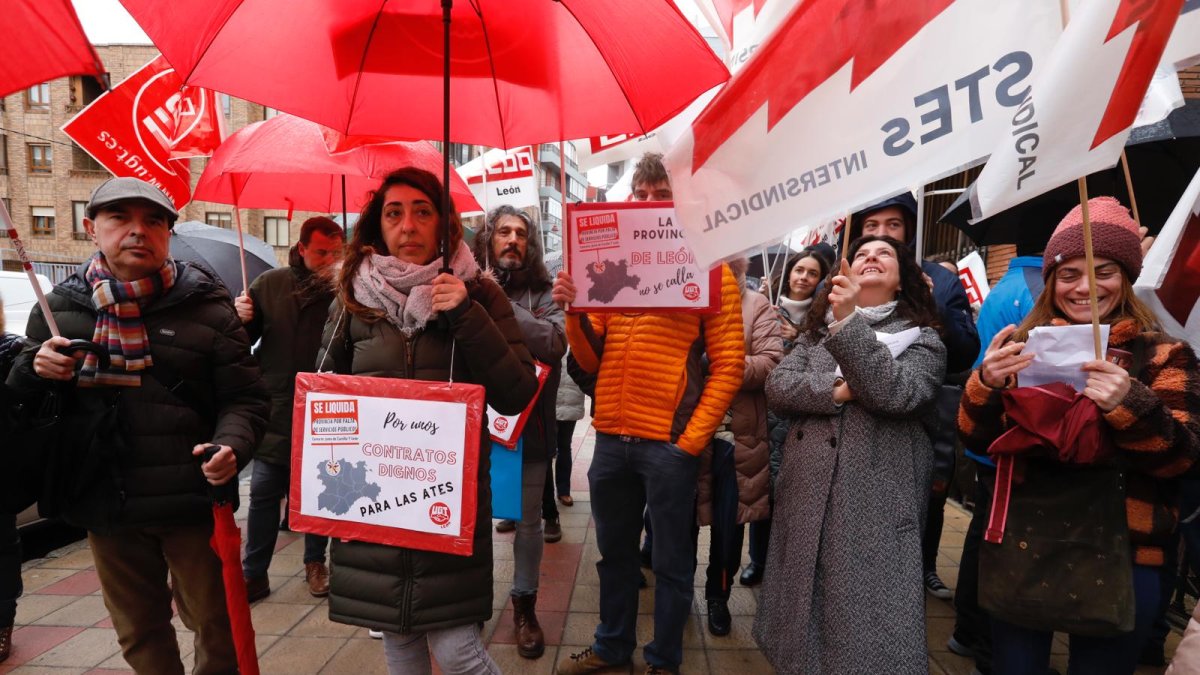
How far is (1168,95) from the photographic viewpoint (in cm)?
319

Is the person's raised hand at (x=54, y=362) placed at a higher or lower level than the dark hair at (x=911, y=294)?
lower

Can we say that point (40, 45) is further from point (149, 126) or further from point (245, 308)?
point (149, 126)

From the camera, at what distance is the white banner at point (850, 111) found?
5.05ft

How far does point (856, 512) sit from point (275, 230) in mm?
33814

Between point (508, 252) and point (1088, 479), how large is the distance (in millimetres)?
2744

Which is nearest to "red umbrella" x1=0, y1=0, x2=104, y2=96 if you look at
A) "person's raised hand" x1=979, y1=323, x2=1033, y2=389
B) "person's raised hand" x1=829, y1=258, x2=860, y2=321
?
"person's raised hand" x1=829, y1=258, x2=860, y2=321

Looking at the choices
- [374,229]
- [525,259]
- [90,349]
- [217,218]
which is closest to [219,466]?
[90,349]

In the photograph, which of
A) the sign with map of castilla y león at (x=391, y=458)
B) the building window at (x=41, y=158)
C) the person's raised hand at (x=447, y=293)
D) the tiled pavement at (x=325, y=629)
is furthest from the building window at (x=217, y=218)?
the person's raised hand at (x=447, y=293)

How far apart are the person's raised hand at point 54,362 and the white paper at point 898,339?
8.71 ft

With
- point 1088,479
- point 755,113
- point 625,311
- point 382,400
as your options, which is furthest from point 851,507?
point 382,400

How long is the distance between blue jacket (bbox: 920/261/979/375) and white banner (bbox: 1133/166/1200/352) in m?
0.64

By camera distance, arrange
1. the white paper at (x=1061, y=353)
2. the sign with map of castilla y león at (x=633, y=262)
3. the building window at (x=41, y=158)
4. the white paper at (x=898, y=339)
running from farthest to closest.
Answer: the building window at (x=41, y=158), the sign with map of castilla y león at (x=633, y=262), the white paper at (x=898, y=339), the white paper at (x=1061, y=353)

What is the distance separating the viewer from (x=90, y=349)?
2.11 metres

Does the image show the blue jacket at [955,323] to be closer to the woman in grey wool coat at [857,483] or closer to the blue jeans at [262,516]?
the woman in grey wool coat at [857,483]
